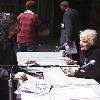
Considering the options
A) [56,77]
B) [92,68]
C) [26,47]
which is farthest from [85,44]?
[26,47]

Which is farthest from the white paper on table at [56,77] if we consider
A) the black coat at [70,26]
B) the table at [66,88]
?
the black coat at [70,26]

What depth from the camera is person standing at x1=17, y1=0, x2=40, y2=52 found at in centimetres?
789

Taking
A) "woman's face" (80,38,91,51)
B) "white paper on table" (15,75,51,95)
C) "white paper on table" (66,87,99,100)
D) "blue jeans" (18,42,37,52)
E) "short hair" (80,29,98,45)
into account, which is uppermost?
"short hair" (80,29,98,45)

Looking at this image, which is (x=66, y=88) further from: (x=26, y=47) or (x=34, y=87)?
(x=26, y=47)

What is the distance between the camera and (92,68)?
4.54 metres

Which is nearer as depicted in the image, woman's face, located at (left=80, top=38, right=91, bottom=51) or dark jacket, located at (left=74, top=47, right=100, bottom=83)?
dark jacket, located at (left=74, top=47, right=100, bottom=83)

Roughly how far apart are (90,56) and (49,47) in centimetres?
805

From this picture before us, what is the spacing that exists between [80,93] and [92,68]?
62 cm

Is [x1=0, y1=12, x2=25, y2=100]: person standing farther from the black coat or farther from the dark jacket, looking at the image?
the black coat

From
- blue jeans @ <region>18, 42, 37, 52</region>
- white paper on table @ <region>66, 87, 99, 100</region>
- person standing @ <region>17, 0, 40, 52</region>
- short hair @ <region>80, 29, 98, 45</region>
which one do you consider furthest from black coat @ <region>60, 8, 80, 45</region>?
white paper on table @ <region>66, 87, 99, 100</region>

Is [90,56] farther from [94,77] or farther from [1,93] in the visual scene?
[1,93]

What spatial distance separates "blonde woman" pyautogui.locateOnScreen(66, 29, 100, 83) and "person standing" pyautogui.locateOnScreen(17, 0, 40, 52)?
3253 millimetres

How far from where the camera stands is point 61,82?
14.6 feet

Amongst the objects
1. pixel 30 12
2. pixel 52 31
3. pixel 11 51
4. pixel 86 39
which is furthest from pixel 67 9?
pixel 52 31
